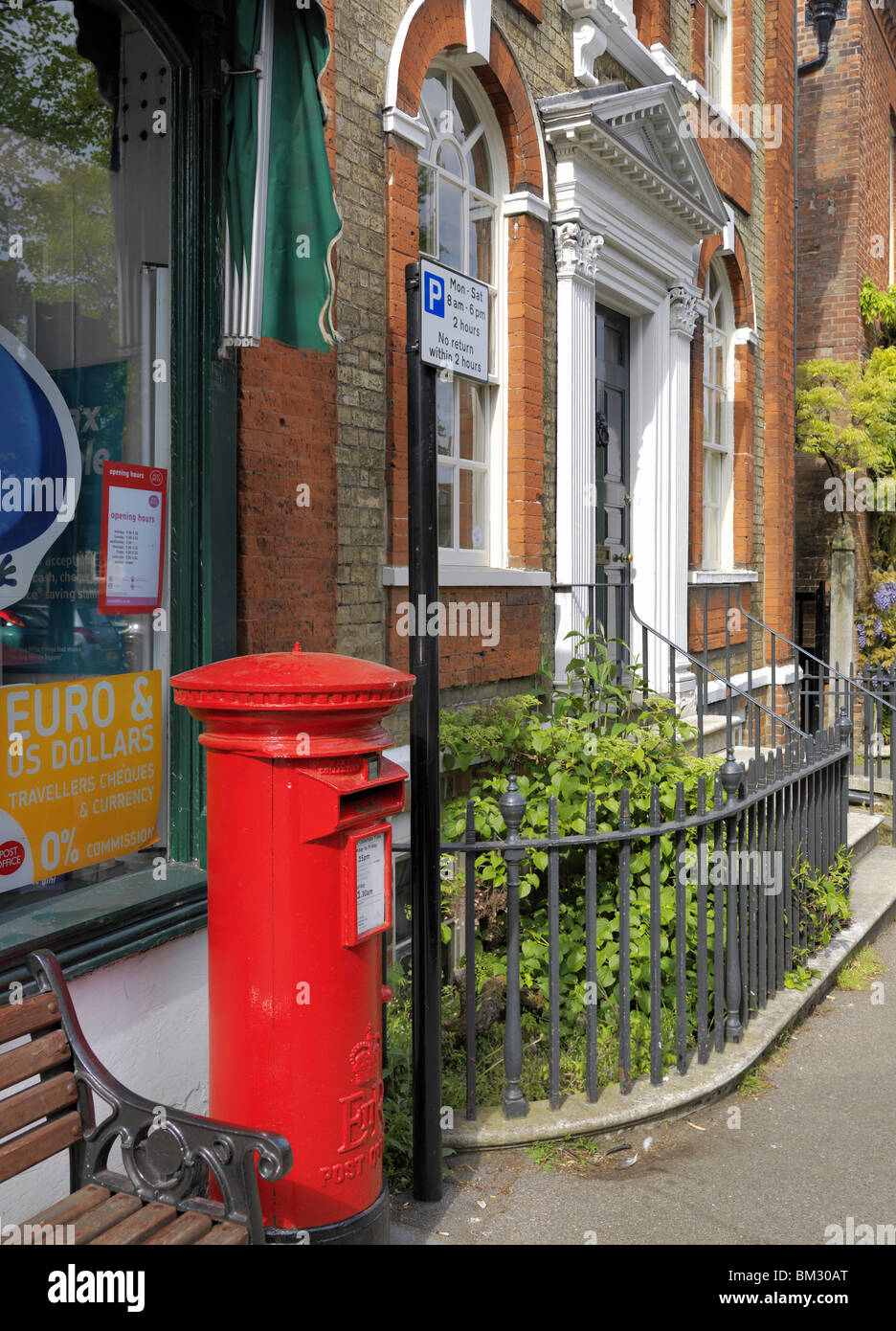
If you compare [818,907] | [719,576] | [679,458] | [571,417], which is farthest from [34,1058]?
[719,576]

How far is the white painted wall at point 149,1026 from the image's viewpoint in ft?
10.7

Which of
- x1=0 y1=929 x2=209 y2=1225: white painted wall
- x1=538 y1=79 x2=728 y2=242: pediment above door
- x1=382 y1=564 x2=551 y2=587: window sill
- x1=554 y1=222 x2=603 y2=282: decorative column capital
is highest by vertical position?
x1=538 y1=79 x2=728 y2=242: pediment above door

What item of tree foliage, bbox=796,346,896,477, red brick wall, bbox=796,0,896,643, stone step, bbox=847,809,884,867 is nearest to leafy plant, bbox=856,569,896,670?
red brick wall, bbox=796,0,896,643

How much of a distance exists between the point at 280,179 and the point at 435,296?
859 mm

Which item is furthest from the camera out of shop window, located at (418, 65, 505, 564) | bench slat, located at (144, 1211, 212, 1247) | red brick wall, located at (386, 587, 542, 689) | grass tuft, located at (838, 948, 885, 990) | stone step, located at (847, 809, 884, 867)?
stone step, located at (847, 809, 884, 867)

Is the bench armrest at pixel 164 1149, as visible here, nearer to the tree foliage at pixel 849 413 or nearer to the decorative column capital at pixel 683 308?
the decorative column capital at pixel 683 308

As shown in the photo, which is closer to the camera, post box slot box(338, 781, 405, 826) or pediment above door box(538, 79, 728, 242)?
post box slot box(338, 781, 405, 826)

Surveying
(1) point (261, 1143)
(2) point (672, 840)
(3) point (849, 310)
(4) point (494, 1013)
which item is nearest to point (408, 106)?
(2) point (672, 840)

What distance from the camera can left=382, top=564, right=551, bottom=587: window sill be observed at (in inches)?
211

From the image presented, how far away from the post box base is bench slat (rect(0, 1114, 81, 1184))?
20.5 inches

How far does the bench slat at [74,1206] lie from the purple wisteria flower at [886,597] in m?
13.3

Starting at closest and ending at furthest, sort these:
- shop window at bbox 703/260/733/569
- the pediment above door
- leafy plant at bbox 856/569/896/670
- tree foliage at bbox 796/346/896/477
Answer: the pediment above door
shop window at bbox 703/260/733/569
tree foliage at bbox 796/346/896/477
leafy plant at bbox 856/569/896/670

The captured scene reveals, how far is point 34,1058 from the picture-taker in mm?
2506

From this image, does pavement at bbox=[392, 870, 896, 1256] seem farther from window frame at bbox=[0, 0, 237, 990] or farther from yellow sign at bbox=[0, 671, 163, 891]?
yellow sign at bbox=[0, 671, 163, 891]
